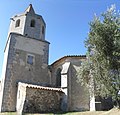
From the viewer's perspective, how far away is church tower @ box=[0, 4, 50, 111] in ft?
73.4

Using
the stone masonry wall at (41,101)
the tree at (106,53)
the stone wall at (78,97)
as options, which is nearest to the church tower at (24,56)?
the stone masonry wall at (41,101)

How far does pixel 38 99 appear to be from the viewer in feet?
63.6

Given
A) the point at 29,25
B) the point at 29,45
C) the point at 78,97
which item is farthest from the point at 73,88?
the point at 29,25

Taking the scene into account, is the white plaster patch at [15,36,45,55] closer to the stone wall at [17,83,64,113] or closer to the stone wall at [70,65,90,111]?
the stone wall at [17,83,64,113]

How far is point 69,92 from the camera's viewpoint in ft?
69.4

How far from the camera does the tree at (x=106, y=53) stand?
14.1 metres

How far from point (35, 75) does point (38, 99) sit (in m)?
5.68

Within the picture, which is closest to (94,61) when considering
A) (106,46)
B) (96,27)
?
(106,46)

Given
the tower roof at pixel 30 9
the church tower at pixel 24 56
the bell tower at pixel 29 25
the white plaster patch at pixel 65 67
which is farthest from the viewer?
the tower roof at pixel 30 9

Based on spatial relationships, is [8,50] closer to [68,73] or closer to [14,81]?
[14,81]

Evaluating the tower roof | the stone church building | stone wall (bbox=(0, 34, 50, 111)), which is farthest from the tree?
the tower roof

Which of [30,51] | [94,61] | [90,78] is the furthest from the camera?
[30,51]

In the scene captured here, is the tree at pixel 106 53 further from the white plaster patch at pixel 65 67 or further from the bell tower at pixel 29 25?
the bell tower at pixel 29 25

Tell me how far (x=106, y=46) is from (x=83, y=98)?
8.59 metres
